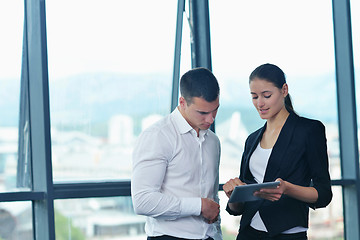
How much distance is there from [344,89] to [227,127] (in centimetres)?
114

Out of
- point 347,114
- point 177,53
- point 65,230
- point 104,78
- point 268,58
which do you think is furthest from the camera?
point 347,114

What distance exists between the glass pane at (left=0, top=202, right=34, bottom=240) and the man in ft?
4.35

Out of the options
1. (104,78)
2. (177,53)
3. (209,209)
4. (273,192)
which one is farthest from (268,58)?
(209,209)

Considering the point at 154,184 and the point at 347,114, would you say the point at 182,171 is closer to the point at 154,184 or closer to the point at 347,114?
the point at 154,184

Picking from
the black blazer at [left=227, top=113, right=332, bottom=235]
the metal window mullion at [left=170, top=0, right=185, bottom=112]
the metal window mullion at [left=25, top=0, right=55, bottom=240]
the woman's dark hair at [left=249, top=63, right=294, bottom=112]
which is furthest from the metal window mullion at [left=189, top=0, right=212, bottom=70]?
the black blazer at [left=227, top=113, right=332, bottom=235]

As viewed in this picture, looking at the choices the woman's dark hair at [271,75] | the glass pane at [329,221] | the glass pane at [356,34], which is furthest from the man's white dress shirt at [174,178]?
the glass pane at [356,34]

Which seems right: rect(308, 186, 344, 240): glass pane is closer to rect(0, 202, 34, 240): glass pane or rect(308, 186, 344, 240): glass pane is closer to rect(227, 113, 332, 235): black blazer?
rect(227, 113, 332, 235): black blazer

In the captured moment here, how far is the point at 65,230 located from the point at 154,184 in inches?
59.4

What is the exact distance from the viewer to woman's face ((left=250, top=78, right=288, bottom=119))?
2.30m

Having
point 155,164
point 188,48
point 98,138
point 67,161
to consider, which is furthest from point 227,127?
point 155,164

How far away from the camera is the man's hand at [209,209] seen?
206 cm

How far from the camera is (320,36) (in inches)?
171

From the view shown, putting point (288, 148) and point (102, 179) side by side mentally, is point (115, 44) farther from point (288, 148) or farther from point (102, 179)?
point (288, 148)

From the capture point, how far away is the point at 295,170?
2230mm
